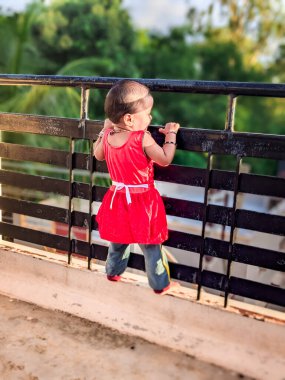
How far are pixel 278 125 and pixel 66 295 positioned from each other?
25.4 metres

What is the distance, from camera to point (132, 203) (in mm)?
2322

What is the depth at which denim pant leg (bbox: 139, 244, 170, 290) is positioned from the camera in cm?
242

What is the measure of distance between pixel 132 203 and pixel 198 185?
0.40 m

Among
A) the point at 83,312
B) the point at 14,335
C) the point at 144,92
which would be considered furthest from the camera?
the point at 83,312

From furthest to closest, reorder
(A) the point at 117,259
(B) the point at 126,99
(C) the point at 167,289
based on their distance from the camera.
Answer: (A) the point at 117,259 → (C) the point at 167,289 → (B) the point at 126,99

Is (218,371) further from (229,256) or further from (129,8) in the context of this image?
(129,8)

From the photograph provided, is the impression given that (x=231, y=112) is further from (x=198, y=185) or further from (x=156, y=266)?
(x=156, y=266)

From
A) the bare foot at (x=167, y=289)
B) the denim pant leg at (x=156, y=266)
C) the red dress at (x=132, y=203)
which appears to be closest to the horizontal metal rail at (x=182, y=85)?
the red dress at (x=132, y=203)

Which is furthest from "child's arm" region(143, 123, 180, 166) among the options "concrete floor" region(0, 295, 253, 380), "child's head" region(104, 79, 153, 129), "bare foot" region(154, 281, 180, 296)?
"concrete floor" region(0, 295, 253, 380)

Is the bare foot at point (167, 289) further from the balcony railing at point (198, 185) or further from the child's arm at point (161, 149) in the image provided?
the child's arm at point (161, 149)

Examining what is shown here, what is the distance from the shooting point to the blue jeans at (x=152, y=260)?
2424 mm


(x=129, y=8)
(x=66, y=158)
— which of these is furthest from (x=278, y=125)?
(x=66, y=158)

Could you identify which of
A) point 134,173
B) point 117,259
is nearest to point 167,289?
point 117,259

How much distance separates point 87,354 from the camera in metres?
2.45
